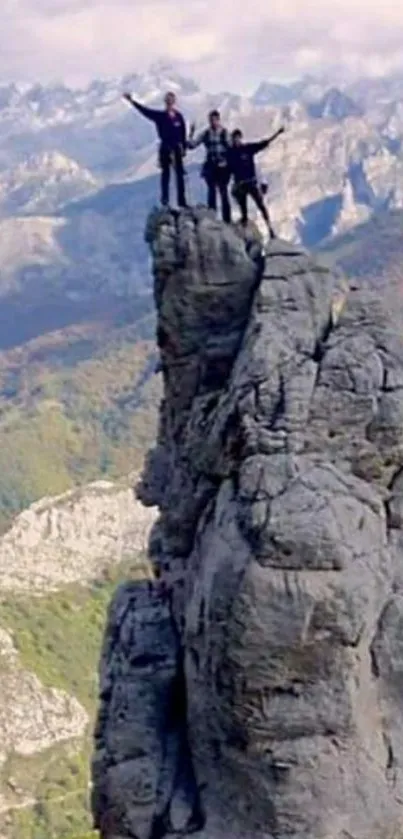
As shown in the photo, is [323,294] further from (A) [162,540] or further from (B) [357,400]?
(A) [162,540]

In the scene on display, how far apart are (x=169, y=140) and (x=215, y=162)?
1.68m

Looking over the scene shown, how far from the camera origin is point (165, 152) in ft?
143

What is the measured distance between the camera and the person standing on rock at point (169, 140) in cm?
4188

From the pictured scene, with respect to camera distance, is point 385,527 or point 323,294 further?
point 323,294

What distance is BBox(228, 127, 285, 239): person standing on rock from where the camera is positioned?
4159 cm

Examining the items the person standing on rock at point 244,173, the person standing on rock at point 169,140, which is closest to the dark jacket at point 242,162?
the person standing on rock at point 244,173

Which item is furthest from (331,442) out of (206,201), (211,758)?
(206,201)

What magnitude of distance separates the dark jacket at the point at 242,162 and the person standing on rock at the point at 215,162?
7.3 inches

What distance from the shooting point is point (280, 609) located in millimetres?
32531

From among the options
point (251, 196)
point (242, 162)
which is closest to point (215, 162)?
point (242, 162)

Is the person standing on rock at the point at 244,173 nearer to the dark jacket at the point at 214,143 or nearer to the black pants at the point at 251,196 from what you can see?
the black pants at the point at 251,196

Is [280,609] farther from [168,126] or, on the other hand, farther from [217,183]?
[168,126]

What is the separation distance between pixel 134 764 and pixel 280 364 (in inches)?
404

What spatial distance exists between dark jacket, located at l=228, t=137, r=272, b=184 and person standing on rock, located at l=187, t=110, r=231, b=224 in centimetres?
18
